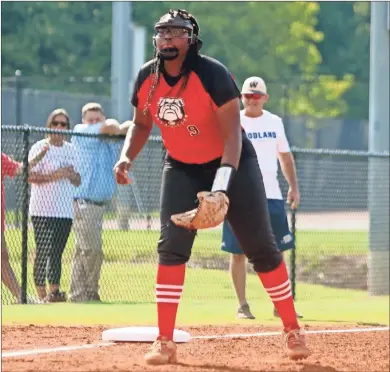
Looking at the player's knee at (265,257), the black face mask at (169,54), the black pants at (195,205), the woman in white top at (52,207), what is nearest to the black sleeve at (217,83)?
the black face mask at (169,54)

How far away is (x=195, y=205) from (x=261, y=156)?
391 centimetres

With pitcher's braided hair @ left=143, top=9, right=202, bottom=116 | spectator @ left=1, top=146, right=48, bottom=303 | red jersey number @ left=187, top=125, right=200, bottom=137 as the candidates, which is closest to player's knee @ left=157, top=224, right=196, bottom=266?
red jersey number @ left=187, top=125, right=200, bottom=137

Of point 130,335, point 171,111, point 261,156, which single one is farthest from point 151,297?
point 171,111

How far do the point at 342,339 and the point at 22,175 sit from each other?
13.7 ft

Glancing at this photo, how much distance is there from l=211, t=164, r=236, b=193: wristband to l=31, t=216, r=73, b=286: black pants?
549 centimetres

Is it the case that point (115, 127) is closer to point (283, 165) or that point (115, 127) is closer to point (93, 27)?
point (283, 165)

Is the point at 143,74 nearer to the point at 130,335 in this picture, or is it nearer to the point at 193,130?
the point at 193,130

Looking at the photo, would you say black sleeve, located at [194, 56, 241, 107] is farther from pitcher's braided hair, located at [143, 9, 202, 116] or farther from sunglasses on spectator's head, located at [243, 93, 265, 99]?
sunglasses on spectator's head, located at [243, 93, 265, 99]

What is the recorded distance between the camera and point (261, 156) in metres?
12.0

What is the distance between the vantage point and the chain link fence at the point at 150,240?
1320 centimetres

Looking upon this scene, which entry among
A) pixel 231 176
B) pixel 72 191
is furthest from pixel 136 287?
pixel 231 176

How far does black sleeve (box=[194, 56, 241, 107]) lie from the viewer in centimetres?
790

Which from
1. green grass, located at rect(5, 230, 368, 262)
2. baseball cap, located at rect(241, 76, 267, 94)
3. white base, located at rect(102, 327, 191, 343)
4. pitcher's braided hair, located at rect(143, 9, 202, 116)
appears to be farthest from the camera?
green grass, located at rect(5, 230, 368, 262)

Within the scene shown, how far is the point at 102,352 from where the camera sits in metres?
8.58
